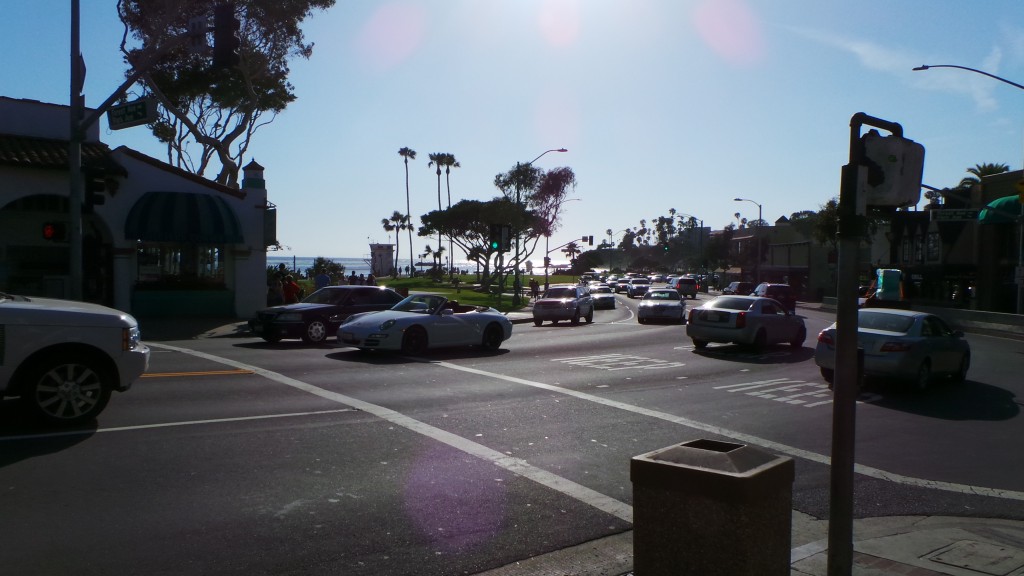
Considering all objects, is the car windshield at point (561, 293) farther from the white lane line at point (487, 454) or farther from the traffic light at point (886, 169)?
the traffic light at point (886, 169)

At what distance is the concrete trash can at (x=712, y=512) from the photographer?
378cm

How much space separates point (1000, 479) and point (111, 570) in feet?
25.8

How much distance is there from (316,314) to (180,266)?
30.3 feet

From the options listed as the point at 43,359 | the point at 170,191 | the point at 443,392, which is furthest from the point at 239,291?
the point at 43,359

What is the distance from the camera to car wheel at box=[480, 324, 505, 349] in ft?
59.9

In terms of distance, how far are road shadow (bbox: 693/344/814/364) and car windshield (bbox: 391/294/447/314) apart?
616cm

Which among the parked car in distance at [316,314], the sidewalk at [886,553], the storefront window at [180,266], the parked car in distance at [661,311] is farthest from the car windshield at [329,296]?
the sidewalk at [886,553]

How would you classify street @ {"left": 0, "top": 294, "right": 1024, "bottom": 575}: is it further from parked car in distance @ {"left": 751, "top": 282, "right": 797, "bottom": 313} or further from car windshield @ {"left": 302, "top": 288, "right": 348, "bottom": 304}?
parked car in distance @ {"left": 751, "top": 282, "right": 797, "bottom": 313}

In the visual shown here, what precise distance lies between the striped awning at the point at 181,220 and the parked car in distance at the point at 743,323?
575 inches

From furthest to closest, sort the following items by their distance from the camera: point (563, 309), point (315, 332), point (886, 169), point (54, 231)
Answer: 1. point (563, 309)
2. point (315, 332)
3. point (54, 231)
4. point (886, 169)

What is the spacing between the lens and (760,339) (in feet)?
63.2

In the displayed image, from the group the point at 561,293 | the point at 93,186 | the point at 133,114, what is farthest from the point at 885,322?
the point at 561,293

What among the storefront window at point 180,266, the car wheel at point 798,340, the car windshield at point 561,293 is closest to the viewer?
the car wheel at point 798,340

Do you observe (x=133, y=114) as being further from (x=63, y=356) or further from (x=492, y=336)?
(x=63, y=356)
